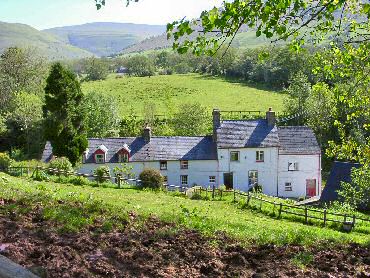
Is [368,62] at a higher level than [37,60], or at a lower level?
lower

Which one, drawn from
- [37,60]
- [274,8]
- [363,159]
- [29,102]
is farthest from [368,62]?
[37,60]

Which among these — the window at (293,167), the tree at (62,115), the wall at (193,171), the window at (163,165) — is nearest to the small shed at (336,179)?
the window at (293,167)

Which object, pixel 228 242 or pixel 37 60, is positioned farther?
pixel 37 60

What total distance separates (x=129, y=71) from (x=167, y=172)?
99.9 m

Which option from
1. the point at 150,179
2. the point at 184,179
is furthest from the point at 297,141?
the point at 150,179

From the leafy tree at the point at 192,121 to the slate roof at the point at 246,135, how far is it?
12.3 meters

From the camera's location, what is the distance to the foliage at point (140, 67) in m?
136

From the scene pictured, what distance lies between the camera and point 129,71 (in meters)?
145

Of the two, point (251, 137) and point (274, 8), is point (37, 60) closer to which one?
point (251, 137)

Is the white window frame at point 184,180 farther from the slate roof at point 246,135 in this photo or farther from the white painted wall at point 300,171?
the white painted wall at point 300,171

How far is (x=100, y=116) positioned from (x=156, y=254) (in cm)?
Answer: 5807

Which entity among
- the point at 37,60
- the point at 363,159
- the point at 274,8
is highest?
the point at 37,60

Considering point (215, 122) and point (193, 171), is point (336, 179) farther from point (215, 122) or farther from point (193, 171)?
point (215, 122)

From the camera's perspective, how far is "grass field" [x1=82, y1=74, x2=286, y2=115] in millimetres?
89188
